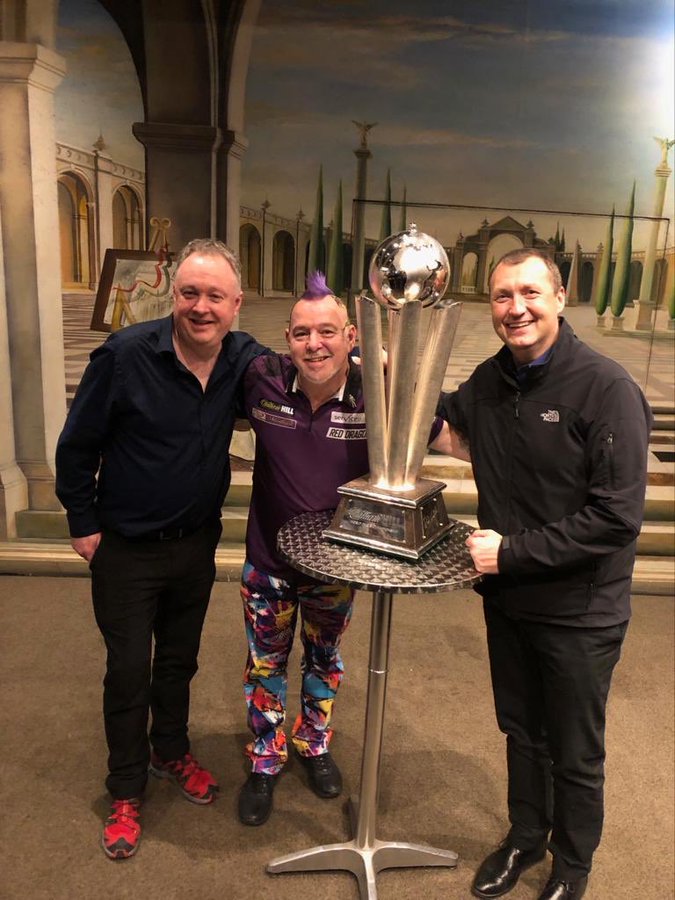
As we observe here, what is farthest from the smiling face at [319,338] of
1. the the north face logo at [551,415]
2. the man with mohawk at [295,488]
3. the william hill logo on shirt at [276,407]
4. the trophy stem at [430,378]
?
the the north face logo at [551,415]

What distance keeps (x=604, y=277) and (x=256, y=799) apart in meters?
3.06

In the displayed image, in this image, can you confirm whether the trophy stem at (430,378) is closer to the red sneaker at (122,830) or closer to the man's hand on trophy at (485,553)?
the man's hand on trophy at (485,553)

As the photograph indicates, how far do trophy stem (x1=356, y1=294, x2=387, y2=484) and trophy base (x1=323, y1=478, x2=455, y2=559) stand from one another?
0.21 feet

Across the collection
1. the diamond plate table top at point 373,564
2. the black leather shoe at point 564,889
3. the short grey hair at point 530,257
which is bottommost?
the black leather shoe at point 564,889

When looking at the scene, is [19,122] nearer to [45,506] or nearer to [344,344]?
[45,506]

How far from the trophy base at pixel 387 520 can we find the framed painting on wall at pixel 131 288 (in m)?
2.29

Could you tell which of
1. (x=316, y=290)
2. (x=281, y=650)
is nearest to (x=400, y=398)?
(x=316, y=290)

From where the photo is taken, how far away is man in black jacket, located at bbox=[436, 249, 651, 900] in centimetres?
143

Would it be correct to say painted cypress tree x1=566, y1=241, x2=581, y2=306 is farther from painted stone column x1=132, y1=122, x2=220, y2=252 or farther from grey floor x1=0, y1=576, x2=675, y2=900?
painted stone column x1=132, y1=122, x2=220, y2=252

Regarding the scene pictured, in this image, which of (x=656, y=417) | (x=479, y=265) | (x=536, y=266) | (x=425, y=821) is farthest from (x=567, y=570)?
(x=656, y=417)

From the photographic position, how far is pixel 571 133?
342 centimetres

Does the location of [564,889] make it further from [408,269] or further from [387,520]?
[408,269]

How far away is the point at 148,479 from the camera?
1770mm

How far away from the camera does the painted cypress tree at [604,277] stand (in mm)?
3584
